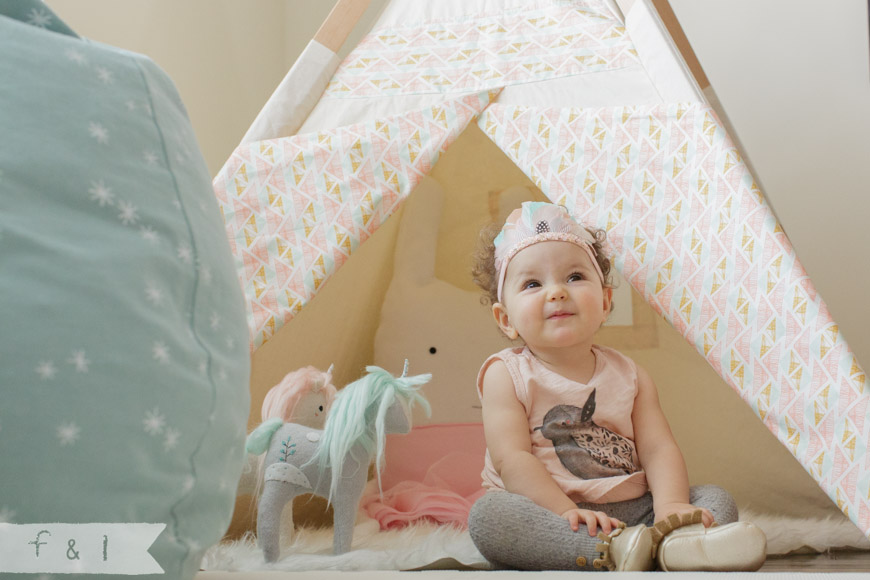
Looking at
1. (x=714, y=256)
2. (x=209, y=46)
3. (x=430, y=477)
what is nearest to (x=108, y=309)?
(x=714, y=256)

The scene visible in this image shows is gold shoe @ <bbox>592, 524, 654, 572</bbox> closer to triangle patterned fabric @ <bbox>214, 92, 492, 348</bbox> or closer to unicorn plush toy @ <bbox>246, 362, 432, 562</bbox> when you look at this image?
unicorn plush toy @ <bbox>246, 362, 432, 562</bbox>

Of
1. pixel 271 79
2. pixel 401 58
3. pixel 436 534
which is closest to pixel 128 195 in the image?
pixel 436 534

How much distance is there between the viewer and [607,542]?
33.8 inches

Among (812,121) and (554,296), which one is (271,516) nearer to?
(554,296)

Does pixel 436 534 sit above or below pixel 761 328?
below

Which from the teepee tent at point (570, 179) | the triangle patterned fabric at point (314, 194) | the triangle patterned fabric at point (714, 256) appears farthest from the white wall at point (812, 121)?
the triangle patterned fabric at point (314, 194)

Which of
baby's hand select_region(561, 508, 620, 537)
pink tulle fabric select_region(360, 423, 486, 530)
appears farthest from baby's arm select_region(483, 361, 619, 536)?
pink tulle fabric select_region(360, 423, 486, 530)

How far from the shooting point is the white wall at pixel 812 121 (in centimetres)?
177

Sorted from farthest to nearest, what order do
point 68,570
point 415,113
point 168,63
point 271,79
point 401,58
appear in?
point 271,79
point 168,63
point 401,58
point 415,113
point 68,570

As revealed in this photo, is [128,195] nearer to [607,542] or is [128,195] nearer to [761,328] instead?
[607,542]

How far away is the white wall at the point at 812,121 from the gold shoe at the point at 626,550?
1.15 m

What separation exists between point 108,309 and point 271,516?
26.1 inches

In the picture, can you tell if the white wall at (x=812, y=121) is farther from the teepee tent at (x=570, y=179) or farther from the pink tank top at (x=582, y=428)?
the pink tank top at (x=582, y=428)

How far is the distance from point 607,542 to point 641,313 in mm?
896
